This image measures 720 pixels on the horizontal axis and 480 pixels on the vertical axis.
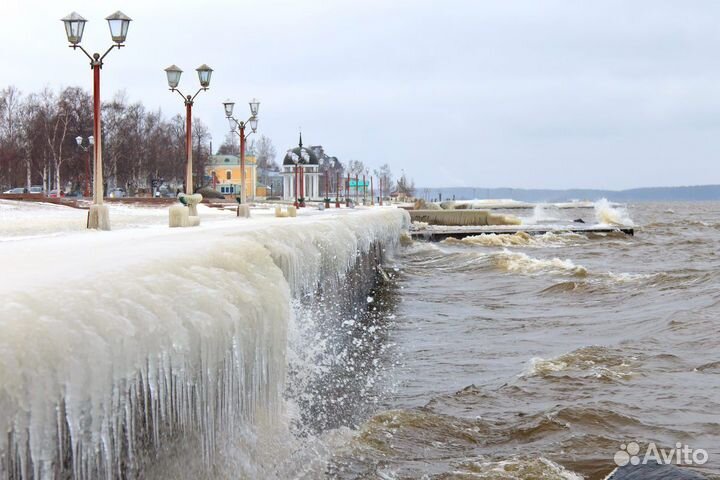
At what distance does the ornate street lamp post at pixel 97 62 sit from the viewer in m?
18.5

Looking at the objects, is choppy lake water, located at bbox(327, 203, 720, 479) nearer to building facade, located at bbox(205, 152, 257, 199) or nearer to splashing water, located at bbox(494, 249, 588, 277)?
splashing water, located at bbox(494, 249, 588, 277)

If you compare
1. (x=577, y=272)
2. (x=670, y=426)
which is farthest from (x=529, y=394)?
(x=577, y=272)

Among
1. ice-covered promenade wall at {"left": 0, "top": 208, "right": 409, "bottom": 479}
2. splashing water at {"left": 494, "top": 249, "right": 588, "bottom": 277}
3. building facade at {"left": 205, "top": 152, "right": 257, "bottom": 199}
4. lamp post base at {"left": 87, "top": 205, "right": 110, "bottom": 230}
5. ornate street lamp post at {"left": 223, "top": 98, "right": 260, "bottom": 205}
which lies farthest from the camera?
building facade at {"left": 205, "top": 152, "right": 257, "bottom": 199}

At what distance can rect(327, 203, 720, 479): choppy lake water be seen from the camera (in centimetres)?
839

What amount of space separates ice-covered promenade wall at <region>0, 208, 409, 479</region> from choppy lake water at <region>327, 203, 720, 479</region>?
4.52 feet

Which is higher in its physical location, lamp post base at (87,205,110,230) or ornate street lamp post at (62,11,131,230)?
ornate street lamp post at (62,11,131,230)

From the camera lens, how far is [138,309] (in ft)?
18.8

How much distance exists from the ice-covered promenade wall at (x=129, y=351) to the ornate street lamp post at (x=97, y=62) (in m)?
8.85

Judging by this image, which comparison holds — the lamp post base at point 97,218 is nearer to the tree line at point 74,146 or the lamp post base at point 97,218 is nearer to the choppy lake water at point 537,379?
the choppy lake water at point 537,379

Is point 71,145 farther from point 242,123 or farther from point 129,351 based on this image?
point 129,351

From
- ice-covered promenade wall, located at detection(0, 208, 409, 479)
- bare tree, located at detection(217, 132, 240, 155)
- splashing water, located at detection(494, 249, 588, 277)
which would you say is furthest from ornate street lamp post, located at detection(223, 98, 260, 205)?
bare tree, located at detection(217, 132, 240, 155)

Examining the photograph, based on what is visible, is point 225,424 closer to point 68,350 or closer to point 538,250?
point 68,350

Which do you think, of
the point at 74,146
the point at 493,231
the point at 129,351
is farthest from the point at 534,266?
the point at 74,146

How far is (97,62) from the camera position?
19484mm
